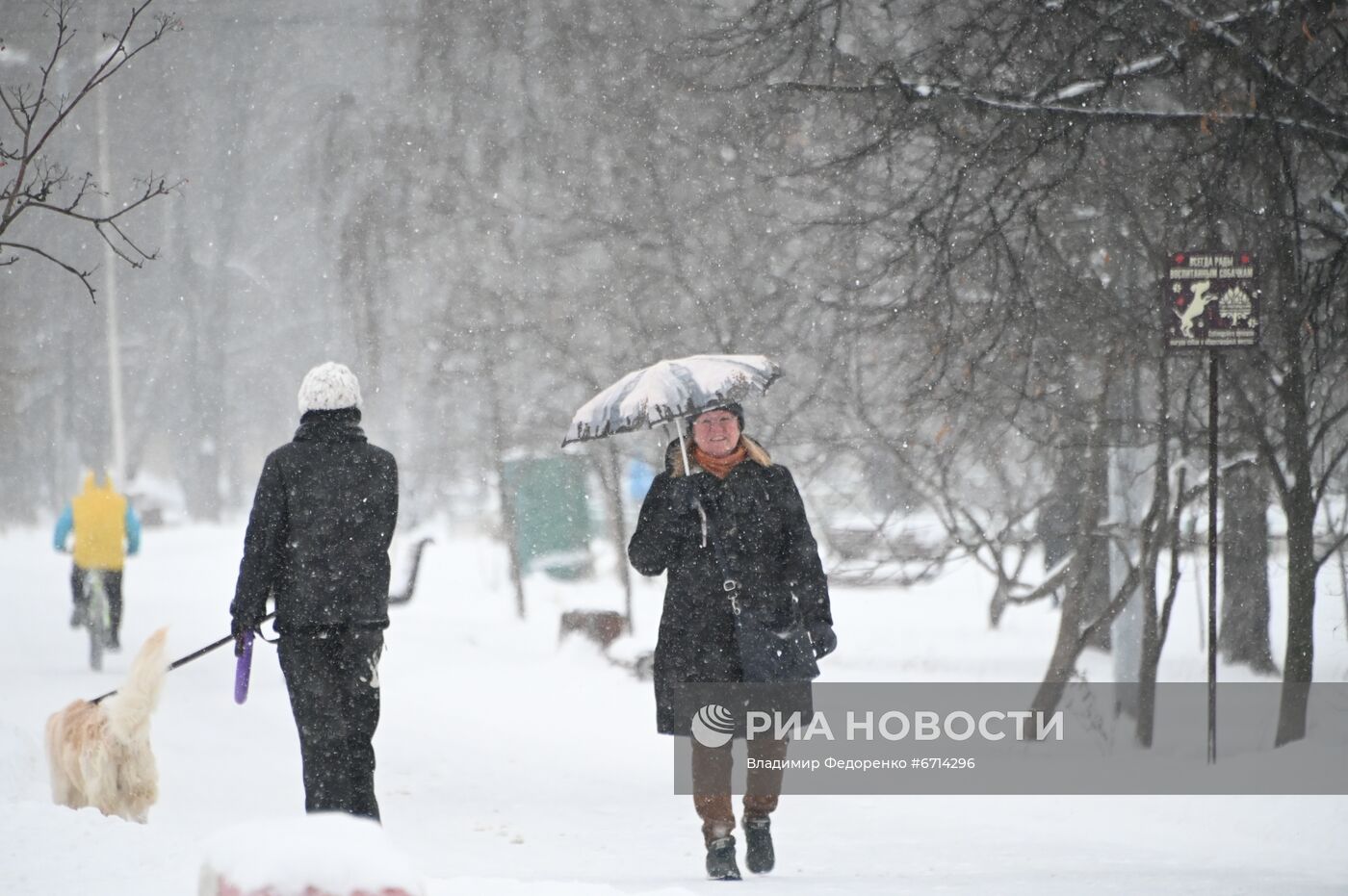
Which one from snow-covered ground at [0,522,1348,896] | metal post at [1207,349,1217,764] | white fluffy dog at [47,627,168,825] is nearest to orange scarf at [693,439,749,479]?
snow-covered ground at [0,522,1348,896]

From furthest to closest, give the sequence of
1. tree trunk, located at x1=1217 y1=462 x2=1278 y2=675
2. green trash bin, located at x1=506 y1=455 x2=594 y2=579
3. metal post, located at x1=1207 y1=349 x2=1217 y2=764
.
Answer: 1. green trash bin, located at x1=506 y1=455 x2=594 y2=579
2. tree trunk, located at x1=1217 y1=462 x2=1278 y2=675
3. metal post, located at x1=1207 y1=349 x2=1217 y2=764

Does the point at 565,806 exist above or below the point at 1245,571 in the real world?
below

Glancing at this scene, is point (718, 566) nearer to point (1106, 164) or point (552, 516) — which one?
point (1106, 164)

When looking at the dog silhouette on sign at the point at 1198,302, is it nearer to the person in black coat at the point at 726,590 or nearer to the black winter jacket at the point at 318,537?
the person in black coat at the point at 726,590

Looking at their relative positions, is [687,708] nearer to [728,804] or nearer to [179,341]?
[728,804]

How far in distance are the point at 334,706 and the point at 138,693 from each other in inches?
58.5

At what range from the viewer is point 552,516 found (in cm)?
2403

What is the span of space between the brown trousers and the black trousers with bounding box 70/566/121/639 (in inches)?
404

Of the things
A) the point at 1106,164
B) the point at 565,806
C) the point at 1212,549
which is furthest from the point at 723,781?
the point at 1106,164

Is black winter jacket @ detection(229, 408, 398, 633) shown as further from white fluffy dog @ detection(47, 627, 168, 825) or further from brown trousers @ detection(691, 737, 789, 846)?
brown trousers @ detection(691, 737, 789, 846)

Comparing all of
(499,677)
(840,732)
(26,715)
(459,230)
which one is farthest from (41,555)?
(840,732)

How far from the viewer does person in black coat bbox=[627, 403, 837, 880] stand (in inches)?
229

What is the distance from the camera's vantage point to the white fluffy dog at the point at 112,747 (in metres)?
6.61

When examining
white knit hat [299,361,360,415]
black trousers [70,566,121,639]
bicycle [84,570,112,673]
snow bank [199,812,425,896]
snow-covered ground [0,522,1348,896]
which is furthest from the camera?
black trousers [70,566,121,639]
